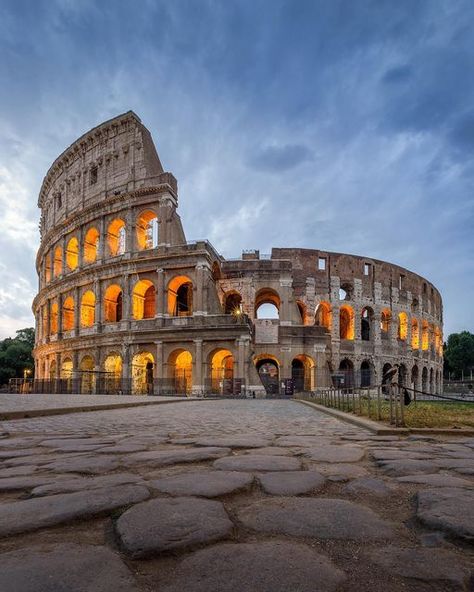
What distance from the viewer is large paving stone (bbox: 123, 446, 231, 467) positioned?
318cm

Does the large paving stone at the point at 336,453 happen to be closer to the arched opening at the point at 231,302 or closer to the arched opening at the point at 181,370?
the arched opening at the point at 181,370

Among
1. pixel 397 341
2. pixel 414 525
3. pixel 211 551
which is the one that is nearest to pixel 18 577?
pixel 211 551

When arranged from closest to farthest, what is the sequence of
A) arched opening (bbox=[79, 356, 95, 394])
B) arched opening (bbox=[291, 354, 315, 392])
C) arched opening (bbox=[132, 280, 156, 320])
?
arched opening (bbox=[132, 280, 156, 320]) → arched opening (bbox=[79, 356, 95, 394]) → arched opening (bbox=[291, 354, 315, 392])

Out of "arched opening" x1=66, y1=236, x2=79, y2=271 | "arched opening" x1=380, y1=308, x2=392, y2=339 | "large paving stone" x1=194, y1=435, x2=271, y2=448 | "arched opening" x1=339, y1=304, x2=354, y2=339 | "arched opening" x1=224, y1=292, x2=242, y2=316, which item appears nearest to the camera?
"large paving stone" x1=194, y1=435, x2=271, y2=448

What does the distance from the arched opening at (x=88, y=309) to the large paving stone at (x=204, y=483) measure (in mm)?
31485

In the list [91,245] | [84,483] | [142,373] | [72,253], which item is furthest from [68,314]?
[84,483]

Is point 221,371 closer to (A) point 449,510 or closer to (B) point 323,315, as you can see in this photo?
(B) point 323,315

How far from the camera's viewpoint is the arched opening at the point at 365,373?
35.4 m

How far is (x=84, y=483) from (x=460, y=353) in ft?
244

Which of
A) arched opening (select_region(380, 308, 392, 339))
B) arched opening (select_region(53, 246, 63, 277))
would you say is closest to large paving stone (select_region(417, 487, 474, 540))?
arched opening (select_region(380, 308, 392, 339))

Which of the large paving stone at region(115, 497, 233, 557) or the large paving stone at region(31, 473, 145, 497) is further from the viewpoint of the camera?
the large paving stone at region(31, 473, 145, 497)

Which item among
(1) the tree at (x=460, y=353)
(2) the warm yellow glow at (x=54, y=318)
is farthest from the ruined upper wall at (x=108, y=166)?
(1) the tree at (x=460, y=353)

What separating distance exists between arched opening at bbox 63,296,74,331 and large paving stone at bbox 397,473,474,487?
112 ft

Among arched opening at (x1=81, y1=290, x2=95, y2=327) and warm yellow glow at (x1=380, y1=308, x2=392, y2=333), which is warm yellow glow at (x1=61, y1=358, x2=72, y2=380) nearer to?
arched opening at (x1=81, y1=290, x2=95, y2=327)
